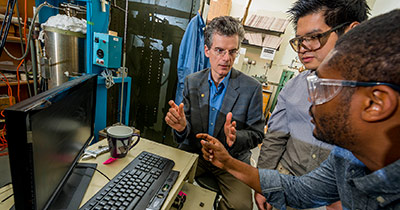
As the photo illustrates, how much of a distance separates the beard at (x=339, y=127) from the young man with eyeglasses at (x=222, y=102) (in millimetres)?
673

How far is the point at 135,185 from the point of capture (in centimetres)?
71

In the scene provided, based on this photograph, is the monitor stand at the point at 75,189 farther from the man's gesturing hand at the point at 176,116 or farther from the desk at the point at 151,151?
the man's gesturing hand at the point at 176,116

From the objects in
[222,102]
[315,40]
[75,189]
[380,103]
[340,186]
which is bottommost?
[75,189]

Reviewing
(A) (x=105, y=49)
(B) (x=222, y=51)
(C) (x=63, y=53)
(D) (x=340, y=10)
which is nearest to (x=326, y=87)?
(D) (x=340, y=10)

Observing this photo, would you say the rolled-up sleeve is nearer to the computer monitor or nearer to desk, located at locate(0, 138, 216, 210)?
desk, located at locate(0, 138, 216, 210)

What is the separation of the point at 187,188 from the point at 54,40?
1.71 metres

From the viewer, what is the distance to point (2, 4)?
7.66 ft

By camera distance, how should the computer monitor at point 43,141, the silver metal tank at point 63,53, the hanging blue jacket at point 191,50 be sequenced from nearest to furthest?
the computer monitor at point 43,141
the silver metal tank at point 63,53
the hanging blue jacket at point 191,50

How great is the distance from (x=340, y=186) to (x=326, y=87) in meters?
0.49

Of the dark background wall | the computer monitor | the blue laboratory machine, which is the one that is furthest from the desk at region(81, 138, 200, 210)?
the dark background wall

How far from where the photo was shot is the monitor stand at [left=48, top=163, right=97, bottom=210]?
0.60 m

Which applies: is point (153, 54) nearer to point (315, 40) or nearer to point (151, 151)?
point (151, 151)

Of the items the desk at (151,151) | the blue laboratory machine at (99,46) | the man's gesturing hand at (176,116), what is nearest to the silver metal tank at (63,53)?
the blue laboratory machine at (99,46)

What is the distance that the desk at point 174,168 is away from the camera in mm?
664
